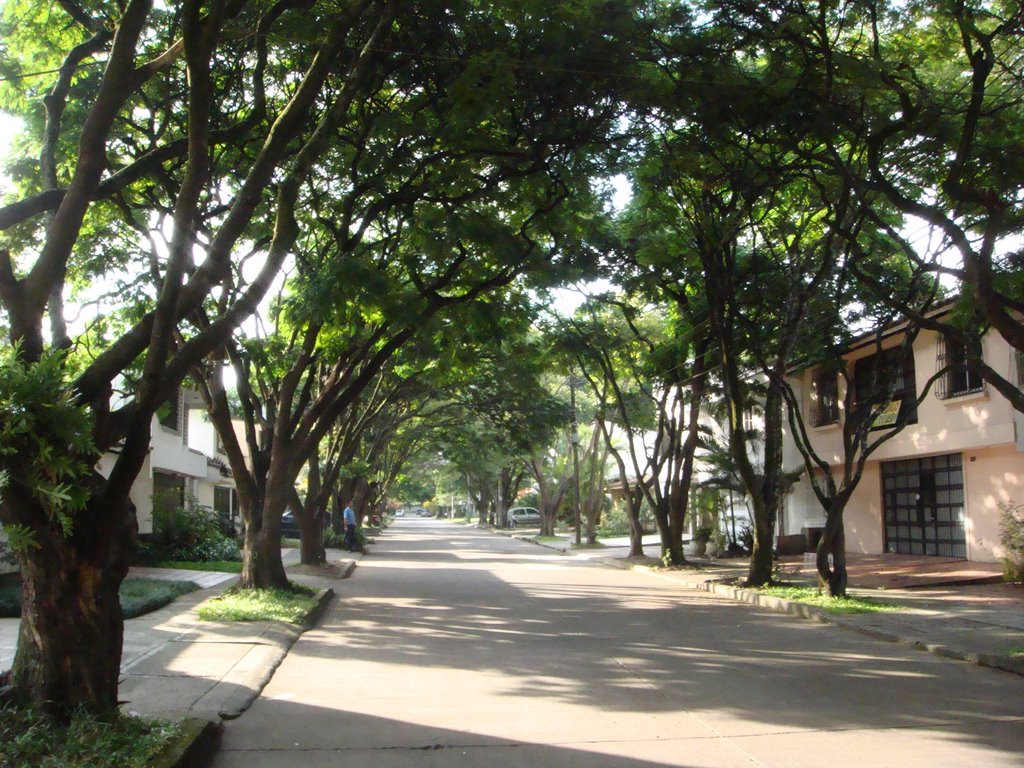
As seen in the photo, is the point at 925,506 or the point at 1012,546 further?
the point at 925,506

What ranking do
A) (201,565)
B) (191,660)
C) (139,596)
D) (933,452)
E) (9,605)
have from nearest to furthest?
(191,660) → (9,605) → (139,596) → (933,452) → (201,565)

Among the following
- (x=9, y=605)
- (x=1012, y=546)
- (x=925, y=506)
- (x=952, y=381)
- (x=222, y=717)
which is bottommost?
(x=222, y=717)

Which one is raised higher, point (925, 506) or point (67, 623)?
point (925, 506)

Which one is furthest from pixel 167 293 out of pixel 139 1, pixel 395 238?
pixel 395 238

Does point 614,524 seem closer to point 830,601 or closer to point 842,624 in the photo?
point 830,601

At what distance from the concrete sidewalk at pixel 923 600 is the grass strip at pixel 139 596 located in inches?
375

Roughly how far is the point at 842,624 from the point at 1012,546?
236 inches

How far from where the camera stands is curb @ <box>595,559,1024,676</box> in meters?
10.0

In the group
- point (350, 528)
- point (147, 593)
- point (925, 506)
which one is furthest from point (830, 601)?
point (350, 528)

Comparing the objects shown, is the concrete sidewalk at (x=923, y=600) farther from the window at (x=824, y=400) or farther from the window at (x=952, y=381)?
the window at (x=824, y=400)

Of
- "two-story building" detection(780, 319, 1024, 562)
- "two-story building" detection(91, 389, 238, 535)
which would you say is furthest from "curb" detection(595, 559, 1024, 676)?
"two-story building" detection(91, 389, 238, 535)

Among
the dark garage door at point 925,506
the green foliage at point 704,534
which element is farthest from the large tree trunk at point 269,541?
A: the green foliage at point 704,534

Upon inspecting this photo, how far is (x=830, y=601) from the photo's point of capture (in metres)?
15.1

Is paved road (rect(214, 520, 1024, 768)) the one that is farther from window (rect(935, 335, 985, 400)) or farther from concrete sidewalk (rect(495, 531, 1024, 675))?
window (rect(935, 335, 985, 400))
